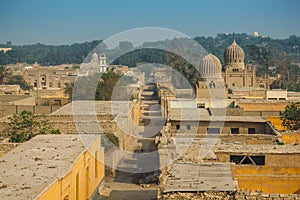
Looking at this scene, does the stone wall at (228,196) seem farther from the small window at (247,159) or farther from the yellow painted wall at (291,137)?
the yellow painted wall at (291,137)

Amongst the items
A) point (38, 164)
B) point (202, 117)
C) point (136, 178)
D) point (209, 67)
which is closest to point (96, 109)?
point (202, 117)

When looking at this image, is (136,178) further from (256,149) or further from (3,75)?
(3,75)

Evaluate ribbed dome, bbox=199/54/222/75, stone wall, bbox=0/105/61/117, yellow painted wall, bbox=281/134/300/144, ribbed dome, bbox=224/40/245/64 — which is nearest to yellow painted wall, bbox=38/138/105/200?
yellow painted wall, bbox=281/134/300/144

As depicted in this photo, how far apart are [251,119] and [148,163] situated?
16.2 ft

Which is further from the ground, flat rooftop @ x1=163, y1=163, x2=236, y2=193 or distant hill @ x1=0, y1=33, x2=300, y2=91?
distant hill @ x1=0, y1=33, x2=300, y2=91

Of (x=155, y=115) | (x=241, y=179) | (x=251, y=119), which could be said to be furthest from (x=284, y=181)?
(x=155, y=115)

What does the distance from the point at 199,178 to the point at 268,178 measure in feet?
8.06

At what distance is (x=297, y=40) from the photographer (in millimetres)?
175875

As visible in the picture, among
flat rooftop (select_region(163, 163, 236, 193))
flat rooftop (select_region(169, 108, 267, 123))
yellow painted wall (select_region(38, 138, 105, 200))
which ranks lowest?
yellow painted wall (select_region(38, 138, 105, 200))

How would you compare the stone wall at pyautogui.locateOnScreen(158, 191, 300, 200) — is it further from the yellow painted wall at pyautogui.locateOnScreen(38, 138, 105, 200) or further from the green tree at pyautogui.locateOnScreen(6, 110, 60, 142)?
the green tree at pyautogui.locateOnScreen(6, 110, 60, 142)

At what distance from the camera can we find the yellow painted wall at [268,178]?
10.9 meters

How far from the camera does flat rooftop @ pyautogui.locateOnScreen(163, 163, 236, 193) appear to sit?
8523 millimetres

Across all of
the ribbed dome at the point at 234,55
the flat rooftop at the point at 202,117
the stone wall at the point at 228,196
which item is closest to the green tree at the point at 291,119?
the flat rooftop at the point at 202,117

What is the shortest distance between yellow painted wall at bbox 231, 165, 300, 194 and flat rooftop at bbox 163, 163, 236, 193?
710mm
